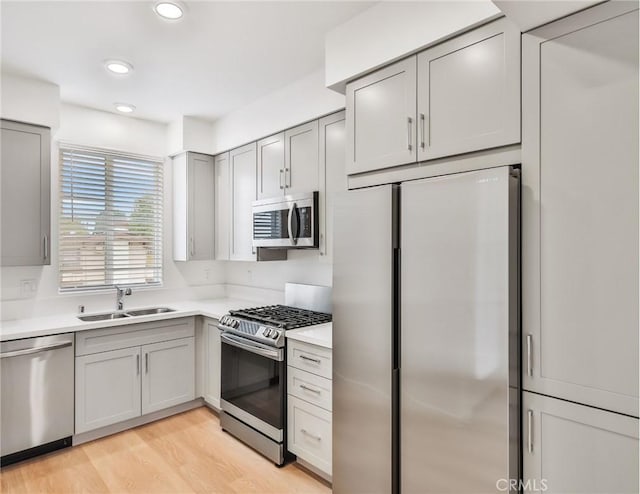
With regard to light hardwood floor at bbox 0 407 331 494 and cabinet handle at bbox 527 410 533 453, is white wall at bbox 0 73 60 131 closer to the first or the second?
light hardwood floor at bbox 0 407 331 494

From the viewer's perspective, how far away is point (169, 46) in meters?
2.43

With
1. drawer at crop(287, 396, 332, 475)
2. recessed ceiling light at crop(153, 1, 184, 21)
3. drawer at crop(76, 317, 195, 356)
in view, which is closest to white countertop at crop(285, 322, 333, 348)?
drawer at crop(287, 396, 332, 475)

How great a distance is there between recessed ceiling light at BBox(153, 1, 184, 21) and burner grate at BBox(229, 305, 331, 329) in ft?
6.23

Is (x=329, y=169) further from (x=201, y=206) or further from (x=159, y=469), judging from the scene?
(x=159, y=469)

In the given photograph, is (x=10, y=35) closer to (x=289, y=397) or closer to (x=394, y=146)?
(x=394, y=146)

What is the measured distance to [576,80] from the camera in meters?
1.37

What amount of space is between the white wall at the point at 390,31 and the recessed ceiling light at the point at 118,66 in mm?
1404

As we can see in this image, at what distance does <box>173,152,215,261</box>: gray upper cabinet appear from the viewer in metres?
3.80

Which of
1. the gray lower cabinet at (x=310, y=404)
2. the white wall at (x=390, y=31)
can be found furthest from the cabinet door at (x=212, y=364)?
the white wall at (x=390, y=31)

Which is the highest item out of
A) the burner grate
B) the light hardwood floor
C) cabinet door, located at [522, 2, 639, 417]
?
cabinet door, located at [522, 2, 639, 417]

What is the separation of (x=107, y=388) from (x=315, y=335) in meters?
1.80

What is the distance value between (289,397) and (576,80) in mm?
2255

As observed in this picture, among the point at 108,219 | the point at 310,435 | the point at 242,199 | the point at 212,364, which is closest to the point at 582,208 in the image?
the point at 310,435

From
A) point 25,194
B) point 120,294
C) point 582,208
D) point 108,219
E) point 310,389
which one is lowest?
point 310,389
